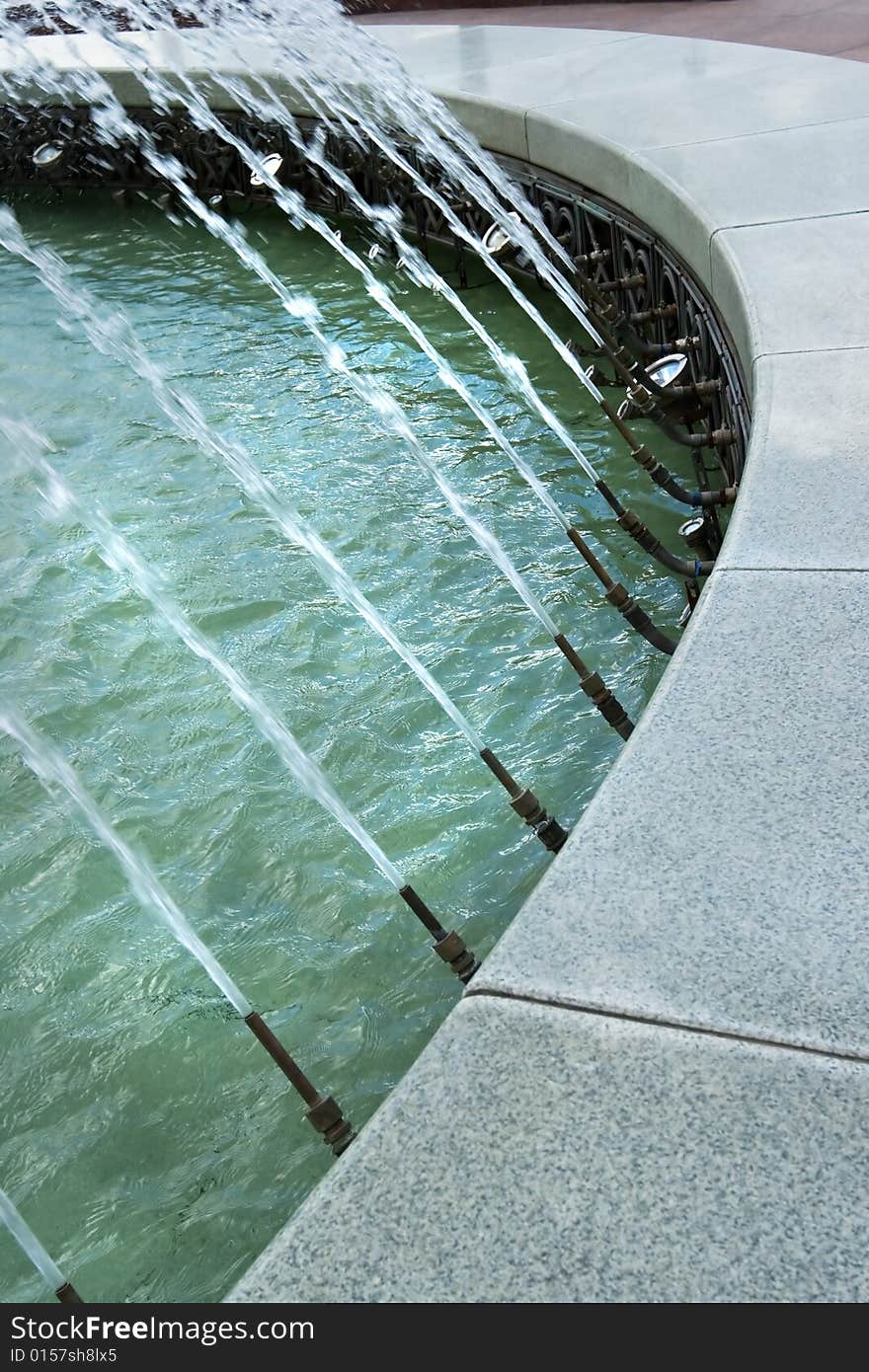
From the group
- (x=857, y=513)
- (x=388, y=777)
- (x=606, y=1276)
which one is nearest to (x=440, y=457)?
(x=388, y=777)

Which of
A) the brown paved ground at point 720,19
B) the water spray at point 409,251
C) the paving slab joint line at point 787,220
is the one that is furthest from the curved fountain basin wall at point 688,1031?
the brown paved ground at point 720,19

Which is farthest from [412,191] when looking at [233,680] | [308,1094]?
[308,1094]

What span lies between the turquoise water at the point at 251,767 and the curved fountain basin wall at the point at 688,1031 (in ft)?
3.09

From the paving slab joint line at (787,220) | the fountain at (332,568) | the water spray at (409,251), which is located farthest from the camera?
the paving slab joint line at (787,220)

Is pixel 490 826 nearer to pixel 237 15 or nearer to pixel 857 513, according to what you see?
pixel 857 513

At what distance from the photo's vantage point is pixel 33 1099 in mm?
3107

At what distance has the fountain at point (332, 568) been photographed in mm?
3396

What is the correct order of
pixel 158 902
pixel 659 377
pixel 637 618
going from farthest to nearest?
pixel 659 377
pixel 637 618
pixel 158 902

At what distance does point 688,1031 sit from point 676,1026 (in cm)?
2

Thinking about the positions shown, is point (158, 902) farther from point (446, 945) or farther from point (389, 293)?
point (389, 293)

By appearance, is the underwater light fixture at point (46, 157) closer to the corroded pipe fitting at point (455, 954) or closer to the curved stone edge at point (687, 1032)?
the curved stone edge at point (687, 1032)

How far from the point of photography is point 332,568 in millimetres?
5121

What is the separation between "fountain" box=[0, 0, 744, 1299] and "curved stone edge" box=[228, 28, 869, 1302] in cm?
58

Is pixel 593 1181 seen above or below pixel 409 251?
above
